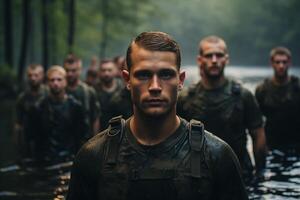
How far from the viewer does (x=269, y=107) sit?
11367mm

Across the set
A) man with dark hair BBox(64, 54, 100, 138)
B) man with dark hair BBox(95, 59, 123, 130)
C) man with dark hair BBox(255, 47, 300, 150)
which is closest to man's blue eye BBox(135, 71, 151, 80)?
man with dark hair BBox(64, 54, 100, 138)

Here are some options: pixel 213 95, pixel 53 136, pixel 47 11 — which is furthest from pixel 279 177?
pixel 47 11

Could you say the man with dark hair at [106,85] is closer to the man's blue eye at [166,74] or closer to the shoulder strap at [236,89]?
the shoulder strap at [236,89]

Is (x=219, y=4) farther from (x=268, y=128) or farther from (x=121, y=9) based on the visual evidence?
(x=268, y=128)

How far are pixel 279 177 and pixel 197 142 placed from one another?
253 inches

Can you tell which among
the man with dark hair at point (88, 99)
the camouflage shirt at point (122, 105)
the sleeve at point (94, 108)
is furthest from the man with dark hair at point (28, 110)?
the camouflage shirt at point (122, 105)

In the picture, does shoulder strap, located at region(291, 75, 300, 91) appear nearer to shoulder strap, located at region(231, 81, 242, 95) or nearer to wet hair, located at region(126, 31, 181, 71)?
shoulder strap, located at region(231, 81, 242, 95)

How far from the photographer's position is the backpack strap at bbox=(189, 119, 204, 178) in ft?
12.5

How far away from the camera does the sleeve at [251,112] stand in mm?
8062

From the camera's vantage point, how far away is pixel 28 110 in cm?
1223

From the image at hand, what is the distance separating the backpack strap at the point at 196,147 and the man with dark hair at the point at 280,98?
25.1ft

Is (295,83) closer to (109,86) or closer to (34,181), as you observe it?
(109,86)

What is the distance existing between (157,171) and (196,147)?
0.92ft

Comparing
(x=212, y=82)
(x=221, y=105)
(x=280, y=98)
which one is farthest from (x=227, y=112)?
(x=280, y=98)
